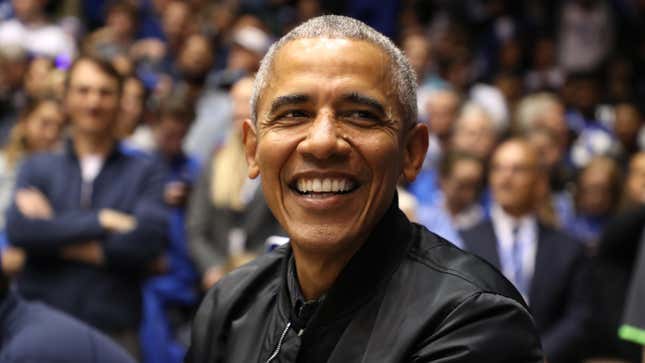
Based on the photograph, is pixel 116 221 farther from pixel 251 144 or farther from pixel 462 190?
pixel 251 144

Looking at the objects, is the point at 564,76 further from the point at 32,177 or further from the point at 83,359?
the point at 83,359

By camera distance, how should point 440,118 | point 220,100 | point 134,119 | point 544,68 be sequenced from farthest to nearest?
point 544,68 → point 220,100 → point 440,118 → point 134,119

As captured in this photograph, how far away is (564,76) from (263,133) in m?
8.78

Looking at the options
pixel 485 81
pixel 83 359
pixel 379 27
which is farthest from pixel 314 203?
pixel 379 27

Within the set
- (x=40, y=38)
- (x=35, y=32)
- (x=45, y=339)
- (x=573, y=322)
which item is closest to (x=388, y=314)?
(x=45, y=339)

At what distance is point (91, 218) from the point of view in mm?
4363

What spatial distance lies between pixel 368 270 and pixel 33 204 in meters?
2.79

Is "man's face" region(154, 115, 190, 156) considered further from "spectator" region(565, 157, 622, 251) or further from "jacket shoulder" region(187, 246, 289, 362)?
"jacket shoulder" region(187, 246, 289, 362)

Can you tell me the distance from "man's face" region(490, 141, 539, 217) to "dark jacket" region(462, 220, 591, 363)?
15cm

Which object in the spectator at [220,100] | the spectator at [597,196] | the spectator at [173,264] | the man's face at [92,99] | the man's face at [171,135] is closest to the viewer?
the man's face at [92,99]

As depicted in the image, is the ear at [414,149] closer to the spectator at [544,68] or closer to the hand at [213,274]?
the hand at [213,274]

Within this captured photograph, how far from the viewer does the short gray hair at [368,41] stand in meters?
1.94

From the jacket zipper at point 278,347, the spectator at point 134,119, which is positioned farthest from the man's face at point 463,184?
the jacket zipper at point 278,347

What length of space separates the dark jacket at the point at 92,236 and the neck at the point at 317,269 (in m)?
2.42
